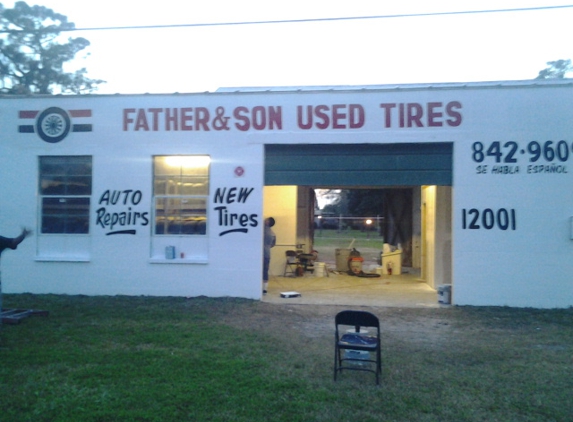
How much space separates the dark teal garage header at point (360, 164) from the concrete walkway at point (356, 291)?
2.67m

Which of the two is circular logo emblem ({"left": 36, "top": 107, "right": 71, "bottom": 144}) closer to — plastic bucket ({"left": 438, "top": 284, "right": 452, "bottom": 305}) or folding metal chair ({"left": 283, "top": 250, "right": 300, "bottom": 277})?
folding metal chair ({"left": 283, "top": 250, "right": 300, "bottom": 277})

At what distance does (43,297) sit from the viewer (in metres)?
12.9

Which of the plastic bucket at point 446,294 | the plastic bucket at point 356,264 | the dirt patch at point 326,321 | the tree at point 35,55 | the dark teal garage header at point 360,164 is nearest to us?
the dirt patch at point 326,321

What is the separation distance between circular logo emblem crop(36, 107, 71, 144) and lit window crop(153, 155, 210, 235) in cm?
234

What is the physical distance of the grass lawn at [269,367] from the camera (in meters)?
6.07

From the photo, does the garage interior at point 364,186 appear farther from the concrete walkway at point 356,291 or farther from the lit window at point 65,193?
the lit window at point 65,193

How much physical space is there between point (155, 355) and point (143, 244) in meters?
5.51

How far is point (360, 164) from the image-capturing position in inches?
512

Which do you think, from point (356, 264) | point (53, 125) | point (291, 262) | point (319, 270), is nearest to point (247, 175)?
point (53, 125)

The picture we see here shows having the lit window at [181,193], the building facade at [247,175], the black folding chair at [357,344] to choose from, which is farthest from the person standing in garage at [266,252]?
A: the black folding chair at [357,344]

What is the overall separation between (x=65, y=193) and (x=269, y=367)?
834 centimetres

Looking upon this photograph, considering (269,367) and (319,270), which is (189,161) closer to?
(319,270)

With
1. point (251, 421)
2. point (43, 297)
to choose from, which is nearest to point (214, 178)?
point (43, 297)

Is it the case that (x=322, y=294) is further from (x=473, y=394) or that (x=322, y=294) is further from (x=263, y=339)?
(x=473, y=394)
